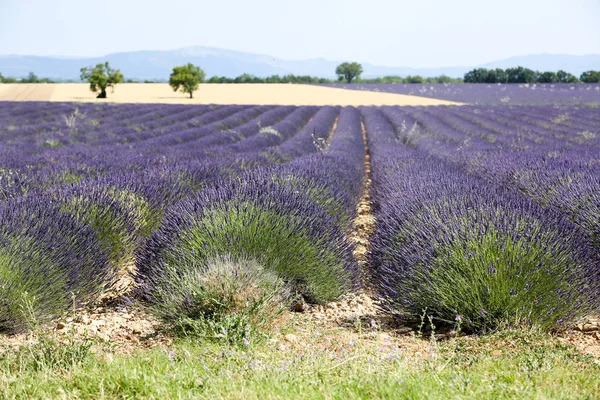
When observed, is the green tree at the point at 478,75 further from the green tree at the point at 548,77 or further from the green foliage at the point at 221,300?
the green foliage at the point at 221,300

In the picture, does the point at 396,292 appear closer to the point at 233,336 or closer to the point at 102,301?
the point at 233,336

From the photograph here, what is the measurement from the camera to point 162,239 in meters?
3.96

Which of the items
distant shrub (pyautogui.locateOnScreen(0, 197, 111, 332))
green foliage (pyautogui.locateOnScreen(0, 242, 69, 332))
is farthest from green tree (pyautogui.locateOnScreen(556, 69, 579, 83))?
green foliage (pyautogui.locateOnScreen(0, 242, 69, 332))

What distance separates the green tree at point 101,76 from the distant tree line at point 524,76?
130 feet

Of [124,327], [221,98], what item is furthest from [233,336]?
[221,98]

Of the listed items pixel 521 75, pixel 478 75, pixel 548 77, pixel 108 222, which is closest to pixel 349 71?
pixel 478 75

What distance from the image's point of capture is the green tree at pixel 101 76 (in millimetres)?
40844

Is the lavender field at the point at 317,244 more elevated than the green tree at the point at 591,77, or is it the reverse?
the green tree at the point at 591,77

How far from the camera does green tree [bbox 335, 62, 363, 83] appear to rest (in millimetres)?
84750

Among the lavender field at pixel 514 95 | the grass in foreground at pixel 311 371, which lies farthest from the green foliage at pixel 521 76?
the grass in foreground at pixel 311 371

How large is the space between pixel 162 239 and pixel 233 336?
Answer: 130 centimetres

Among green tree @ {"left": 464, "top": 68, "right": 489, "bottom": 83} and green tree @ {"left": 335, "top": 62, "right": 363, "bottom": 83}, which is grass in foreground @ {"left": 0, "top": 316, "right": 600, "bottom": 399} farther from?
green tree @ {"left": 335, "top": 62, "right": 363, "bottom": 83}

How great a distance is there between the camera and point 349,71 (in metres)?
84.6

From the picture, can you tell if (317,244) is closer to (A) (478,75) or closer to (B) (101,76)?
(B) (101,76)
